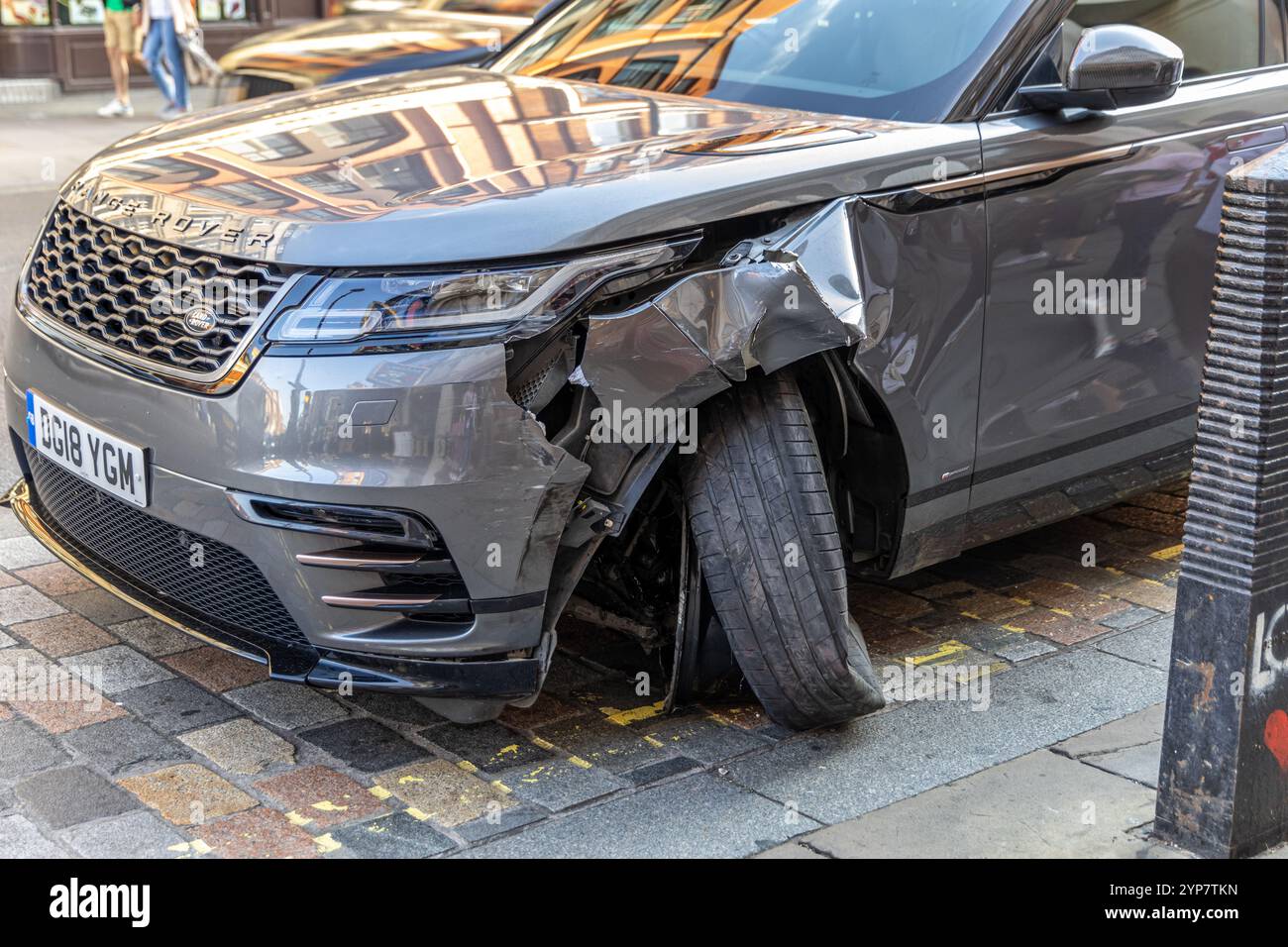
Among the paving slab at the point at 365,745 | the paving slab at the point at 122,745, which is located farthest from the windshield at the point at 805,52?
the paving slab at the point at 122,745

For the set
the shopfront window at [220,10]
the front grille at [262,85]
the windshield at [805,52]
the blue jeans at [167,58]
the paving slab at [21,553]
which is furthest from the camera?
the shopfront window at [220,10]

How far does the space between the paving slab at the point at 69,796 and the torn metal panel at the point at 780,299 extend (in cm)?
143

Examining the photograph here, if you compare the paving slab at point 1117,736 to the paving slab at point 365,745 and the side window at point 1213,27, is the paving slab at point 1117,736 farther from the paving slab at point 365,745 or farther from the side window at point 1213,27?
the side window at point 1213,27

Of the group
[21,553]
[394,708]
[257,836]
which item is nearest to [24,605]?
[21,553]

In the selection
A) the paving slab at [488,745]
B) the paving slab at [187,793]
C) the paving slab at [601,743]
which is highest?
the paving slab at [187,793]

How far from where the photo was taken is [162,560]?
3133 mm

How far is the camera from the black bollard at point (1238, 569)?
262 cm

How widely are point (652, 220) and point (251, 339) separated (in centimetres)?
78

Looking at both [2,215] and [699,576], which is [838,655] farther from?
[2,215]

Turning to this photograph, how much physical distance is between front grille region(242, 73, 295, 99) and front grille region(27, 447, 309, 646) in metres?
4.44

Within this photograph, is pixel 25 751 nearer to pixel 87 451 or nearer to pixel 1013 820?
pixel 87 451

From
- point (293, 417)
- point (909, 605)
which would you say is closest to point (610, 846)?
point (293, 417)

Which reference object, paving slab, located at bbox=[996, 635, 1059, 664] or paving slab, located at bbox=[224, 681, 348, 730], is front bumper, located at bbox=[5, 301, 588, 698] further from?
paving slab, located at bbox=[996, 635, 1059, 664]

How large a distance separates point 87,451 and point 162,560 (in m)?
0.27
